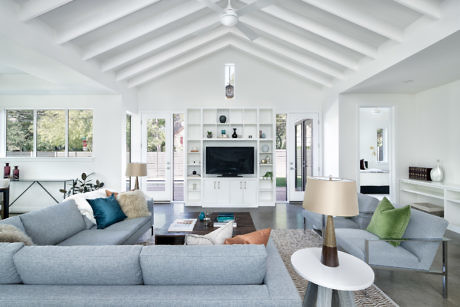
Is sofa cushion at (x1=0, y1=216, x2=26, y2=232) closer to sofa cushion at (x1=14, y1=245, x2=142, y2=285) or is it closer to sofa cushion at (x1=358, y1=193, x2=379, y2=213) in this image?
sofa cushion at (x1=14, y1=245, x2=142, y2=285)

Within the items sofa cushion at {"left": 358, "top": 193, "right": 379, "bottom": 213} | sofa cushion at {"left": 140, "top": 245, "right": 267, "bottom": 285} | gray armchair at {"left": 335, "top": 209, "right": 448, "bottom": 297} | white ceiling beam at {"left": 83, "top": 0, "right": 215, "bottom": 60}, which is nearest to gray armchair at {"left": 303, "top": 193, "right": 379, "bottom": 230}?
sofa cushion at {"left": 358, "top": 193, "right": 379, "bottom": 213}

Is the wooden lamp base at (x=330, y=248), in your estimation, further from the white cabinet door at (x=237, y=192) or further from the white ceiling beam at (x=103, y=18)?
the white cabinet door at (x=237, y=192)

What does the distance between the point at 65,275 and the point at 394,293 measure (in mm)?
2749

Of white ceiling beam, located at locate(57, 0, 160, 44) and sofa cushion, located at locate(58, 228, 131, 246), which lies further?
white ceiling beam, located at locate(57, 0, 160, 44)

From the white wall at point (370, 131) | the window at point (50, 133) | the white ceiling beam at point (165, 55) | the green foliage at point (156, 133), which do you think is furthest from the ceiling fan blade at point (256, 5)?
the white wall at point (370, 131)

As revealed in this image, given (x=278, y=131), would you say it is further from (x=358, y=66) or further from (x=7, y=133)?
(x=7, y=133)

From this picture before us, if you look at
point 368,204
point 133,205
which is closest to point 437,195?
point 368,204

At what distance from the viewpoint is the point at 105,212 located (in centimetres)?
299

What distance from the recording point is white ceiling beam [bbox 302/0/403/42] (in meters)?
3.16

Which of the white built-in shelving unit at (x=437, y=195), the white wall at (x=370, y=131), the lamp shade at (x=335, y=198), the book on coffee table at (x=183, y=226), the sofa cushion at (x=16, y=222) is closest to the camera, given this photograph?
the lamp shade at (x=335, y=198)

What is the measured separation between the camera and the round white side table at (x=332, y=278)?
145cm

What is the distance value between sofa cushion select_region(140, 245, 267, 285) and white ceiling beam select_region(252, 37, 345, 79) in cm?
465

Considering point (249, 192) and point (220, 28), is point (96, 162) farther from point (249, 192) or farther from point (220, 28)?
point (220, 28)

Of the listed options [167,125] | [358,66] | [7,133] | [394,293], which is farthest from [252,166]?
[7,133]
